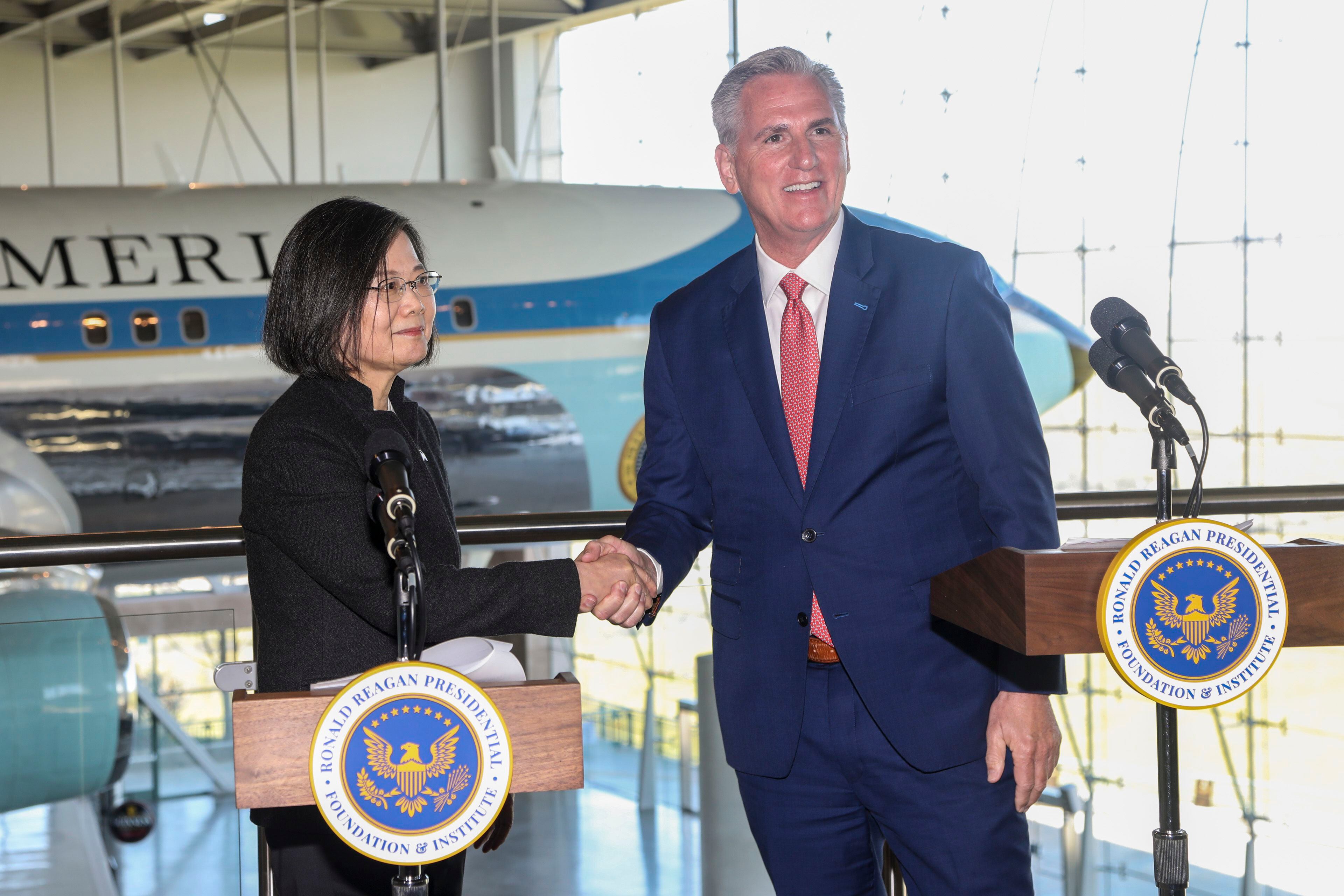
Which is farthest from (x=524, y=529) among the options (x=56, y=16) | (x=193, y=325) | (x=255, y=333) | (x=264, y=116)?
(x=264, y=116)

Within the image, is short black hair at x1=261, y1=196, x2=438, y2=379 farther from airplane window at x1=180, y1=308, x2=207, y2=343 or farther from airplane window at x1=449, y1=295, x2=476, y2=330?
airplane window at x1=449, y1=295, x2=476, y2=330

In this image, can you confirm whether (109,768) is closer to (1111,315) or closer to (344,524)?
(344,524)

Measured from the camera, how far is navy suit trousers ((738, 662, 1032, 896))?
183cm

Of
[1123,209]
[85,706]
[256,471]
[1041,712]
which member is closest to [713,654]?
[1041,712]

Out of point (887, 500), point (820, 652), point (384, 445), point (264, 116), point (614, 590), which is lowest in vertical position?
point (820, 652)

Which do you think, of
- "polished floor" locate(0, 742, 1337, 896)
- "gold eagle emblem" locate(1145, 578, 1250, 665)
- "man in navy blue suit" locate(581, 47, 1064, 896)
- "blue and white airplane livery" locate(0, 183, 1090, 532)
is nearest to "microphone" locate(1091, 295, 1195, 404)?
"man in navy blue suit" locate(581, 47, 1064, 896)

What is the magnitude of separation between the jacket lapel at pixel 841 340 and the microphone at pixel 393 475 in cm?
69

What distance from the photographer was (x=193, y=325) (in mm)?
7582

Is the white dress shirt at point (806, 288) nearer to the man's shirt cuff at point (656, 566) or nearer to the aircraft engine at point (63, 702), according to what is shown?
the man's shirt cuff at point (656, 566)

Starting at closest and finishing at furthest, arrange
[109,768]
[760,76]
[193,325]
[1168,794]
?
[1168,794] < [760,76] < [109,768] < [193,325]

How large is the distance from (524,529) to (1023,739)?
4.04 feet

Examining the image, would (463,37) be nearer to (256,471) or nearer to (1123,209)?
(1123,209)

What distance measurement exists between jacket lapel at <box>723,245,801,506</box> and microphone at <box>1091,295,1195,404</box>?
1.52 feet

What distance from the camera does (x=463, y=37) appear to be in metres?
22.2
